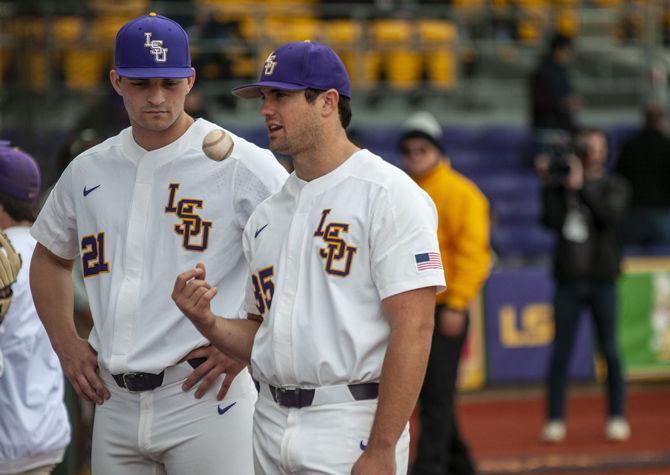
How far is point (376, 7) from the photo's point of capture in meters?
17.8

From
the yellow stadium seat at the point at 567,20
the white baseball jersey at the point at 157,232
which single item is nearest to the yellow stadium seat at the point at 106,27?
the yellow stadium seat at the point at 567,20

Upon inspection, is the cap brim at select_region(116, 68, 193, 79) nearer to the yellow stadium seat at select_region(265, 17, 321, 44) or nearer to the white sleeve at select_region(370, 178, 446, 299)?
the white sleeve at select_region(370, 178, 446, 299)

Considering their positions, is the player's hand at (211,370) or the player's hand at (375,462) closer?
the player's hand at (375,462)

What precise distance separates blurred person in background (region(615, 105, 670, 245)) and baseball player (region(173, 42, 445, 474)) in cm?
1186

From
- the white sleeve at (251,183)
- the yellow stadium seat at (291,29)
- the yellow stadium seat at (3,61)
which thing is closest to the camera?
the white sleeve at (251,183)

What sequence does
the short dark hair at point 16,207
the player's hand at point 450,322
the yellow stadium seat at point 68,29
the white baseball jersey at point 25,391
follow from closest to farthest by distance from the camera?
the white baseball jersey at point 25,391, the short dark hair at point 16,207, the player's hand at point 450,322, the yellow stadium seat at point 68,29

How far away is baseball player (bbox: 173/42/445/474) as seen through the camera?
151 inches

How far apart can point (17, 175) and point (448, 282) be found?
3712 millimetres

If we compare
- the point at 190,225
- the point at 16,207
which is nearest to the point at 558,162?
the point at 16,207

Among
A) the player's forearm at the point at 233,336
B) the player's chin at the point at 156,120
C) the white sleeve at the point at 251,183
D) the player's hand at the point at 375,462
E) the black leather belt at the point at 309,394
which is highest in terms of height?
the player's chin at the point at 156,120

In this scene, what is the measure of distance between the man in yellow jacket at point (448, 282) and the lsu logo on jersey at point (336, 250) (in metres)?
4.05

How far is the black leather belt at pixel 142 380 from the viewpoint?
170 inches

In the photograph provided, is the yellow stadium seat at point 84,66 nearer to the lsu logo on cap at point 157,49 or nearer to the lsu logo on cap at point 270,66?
the lsu logo on cap at point 157,49

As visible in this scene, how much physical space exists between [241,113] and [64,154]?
956 centimetres
